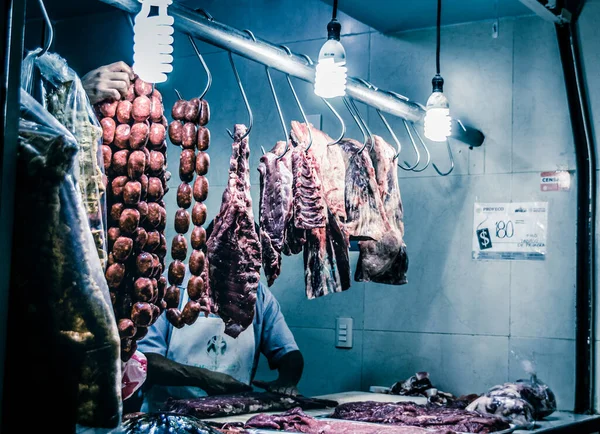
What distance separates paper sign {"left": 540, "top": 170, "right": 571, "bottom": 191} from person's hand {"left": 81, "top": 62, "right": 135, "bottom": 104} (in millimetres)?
2749

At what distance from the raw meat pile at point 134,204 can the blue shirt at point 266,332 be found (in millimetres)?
2225

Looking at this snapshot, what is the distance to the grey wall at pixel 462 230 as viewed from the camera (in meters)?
4.81

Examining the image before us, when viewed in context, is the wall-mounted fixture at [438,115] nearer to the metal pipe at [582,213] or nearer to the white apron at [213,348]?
the metal pipe at [582,213]

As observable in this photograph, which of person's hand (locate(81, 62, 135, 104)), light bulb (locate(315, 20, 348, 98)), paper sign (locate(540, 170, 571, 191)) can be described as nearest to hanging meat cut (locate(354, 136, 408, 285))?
paper sign (locate(540, 170, 571, 191))

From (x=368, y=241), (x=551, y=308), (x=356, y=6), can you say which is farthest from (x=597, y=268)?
(x=356, y=6)

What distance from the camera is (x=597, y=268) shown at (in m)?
4.65

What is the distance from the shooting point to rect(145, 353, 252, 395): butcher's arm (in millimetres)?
4711

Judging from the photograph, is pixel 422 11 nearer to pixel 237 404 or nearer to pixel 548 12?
pixel 548 12

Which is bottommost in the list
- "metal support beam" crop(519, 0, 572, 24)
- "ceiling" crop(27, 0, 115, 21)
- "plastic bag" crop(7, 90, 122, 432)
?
"plastic bag" crop(7, 90, 122, 432)

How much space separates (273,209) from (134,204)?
1040mm

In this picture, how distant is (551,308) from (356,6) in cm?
216

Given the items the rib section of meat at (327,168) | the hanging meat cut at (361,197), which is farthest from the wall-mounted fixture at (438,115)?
the rib section of meat at (327,168)

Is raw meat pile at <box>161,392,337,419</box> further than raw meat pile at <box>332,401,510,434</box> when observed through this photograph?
Yes

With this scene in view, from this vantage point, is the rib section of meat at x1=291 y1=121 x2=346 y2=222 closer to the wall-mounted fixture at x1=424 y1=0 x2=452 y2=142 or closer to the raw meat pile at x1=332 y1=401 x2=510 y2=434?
the wall-mounted fixture at x1=424 y1=0 x2=452 y2=142
